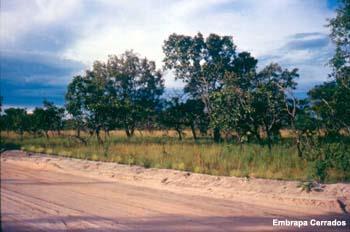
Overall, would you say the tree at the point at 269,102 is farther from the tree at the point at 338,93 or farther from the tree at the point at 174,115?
the tree at the point at 174,115

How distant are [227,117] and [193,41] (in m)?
16.1

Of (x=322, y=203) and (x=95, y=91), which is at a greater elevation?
(x=95, y=91)

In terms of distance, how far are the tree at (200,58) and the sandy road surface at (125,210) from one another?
68.6 feet

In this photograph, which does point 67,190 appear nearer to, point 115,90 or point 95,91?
point 95,91

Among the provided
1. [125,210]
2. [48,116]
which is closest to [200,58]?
[48,116]

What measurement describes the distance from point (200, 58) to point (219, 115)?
15258 mm

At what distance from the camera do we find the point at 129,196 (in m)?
9.69

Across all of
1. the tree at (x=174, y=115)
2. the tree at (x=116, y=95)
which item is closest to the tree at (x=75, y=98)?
the tree at (x=116, y=95)

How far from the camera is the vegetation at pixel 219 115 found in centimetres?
1385

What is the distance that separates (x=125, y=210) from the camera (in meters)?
8.09

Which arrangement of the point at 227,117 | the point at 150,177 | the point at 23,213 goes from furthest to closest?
the point at 227,117
the point at 150,177
the point at 23,213

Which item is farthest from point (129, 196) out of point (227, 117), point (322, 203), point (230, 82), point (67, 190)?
point (230, 82)

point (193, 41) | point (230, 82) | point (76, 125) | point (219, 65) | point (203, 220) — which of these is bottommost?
point (203, 220)

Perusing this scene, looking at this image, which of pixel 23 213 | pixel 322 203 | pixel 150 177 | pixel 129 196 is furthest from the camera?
pixel 150 177
